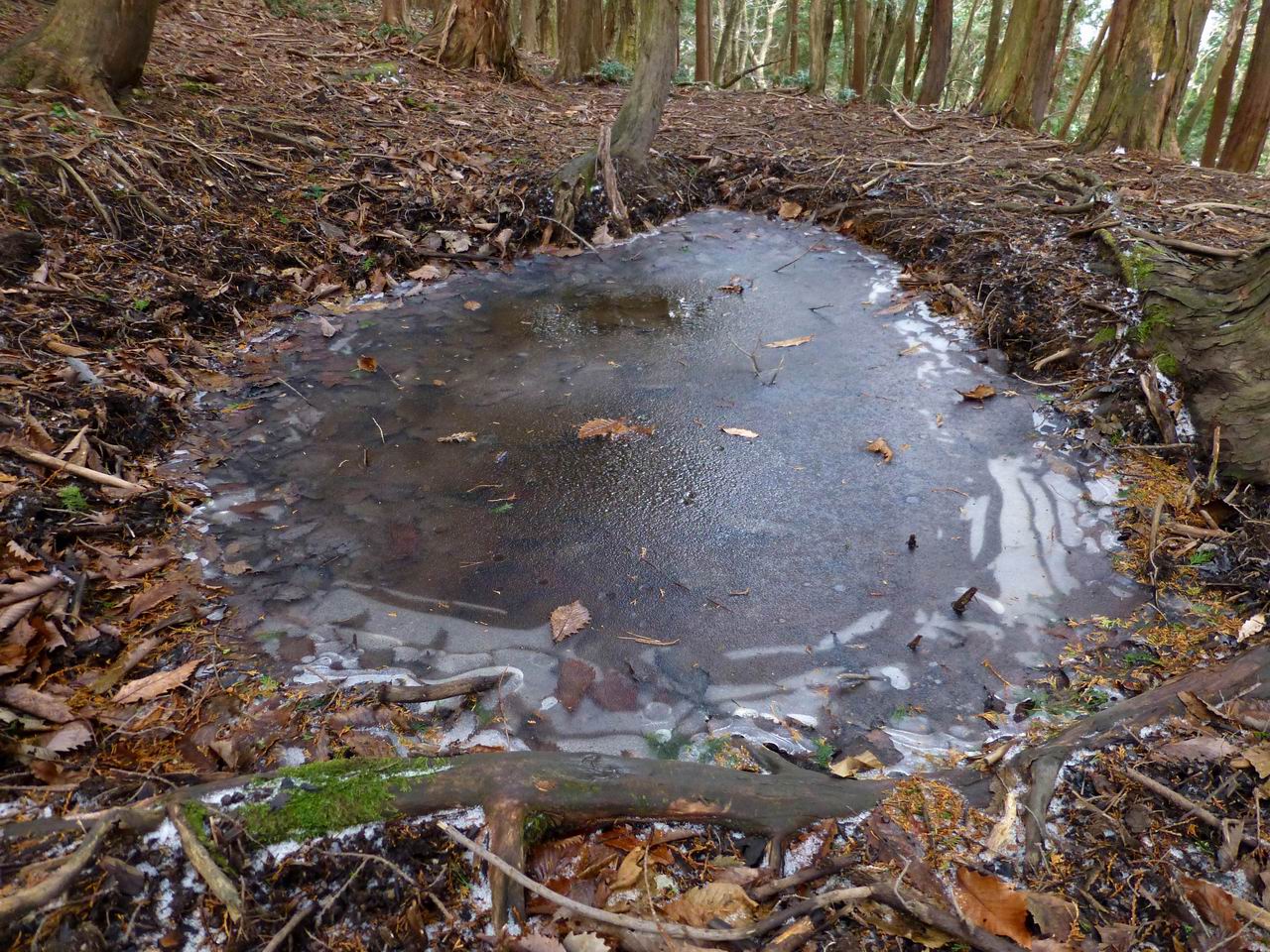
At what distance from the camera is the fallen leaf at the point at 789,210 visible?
7.30 metres

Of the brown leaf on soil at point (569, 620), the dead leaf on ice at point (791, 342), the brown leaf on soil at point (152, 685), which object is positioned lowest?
the brown leaf on soil at point (152, 685)

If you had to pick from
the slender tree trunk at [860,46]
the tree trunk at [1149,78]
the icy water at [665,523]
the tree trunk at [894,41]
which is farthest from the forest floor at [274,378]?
the tree trunk at [894,41]

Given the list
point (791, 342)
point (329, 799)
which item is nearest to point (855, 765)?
point (329, 799)

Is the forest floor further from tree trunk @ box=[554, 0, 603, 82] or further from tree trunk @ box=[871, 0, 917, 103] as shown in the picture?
tree trunk @ box=[871, 0, 917, 103]

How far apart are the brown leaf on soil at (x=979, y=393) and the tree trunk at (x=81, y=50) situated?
6.20 m

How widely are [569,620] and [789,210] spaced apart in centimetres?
583

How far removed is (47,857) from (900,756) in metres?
2.28

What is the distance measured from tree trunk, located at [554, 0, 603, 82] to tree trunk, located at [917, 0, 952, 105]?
5489mm

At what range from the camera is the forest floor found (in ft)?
5.74

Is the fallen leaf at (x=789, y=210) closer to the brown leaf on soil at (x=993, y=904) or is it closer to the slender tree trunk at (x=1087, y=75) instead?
the brown leaf on soil at (x=993, y=904)

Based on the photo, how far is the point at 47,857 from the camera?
1.64 metres

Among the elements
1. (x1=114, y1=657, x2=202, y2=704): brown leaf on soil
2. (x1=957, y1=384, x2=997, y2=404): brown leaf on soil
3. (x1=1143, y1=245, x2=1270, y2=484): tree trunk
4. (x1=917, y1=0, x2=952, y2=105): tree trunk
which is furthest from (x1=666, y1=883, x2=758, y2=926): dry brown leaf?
(x1=917, y1=0, x2=952, y2=105): tree trunk

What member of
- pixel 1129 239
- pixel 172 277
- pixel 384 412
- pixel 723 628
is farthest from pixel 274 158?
pixel 1129 239

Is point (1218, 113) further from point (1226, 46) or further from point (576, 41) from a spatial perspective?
point (576, 41)
